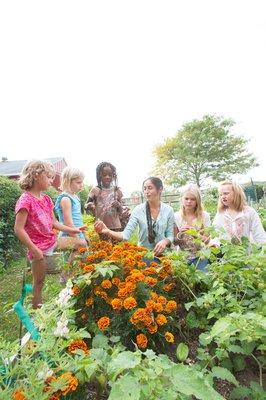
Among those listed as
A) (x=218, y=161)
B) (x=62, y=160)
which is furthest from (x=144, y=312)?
(x=218, y=161)

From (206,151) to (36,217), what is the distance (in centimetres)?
4252

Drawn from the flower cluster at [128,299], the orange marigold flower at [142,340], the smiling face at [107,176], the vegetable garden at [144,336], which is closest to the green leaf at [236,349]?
the vegetable garden at [144,336]

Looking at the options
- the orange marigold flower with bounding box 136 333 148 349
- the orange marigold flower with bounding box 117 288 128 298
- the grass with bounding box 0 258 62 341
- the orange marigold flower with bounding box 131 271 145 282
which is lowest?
the grass with bounding box 0 258 62 341

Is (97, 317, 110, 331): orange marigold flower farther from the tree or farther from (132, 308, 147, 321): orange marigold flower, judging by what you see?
the tree

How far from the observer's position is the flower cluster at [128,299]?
5.52ft

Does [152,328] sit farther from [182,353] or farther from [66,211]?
[66,211]

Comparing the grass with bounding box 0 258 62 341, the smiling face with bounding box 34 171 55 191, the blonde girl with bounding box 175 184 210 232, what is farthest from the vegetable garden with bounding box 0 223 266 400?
the blonde girl with bounding box 175 184 210 232

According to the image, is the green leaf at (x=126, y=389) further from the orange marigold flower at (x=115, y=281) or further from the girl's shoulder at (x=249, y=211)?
the girl's shoulder at (x=249, y=211)

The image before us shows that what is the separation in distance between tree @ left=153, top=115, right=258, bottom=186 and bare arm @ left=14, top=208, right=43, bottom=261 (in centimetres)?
4155

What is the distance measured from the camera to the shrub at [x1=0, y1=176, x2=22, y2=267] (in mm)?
7504

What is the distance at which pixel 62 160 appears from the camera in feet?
113

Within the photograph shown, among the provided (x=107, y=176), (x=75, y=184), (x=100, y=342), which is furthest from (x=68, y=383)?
(x=107, y=176)

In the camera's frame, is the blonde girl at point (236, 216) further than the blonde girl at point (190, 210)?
No

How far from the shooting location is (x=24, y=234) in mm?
2807
